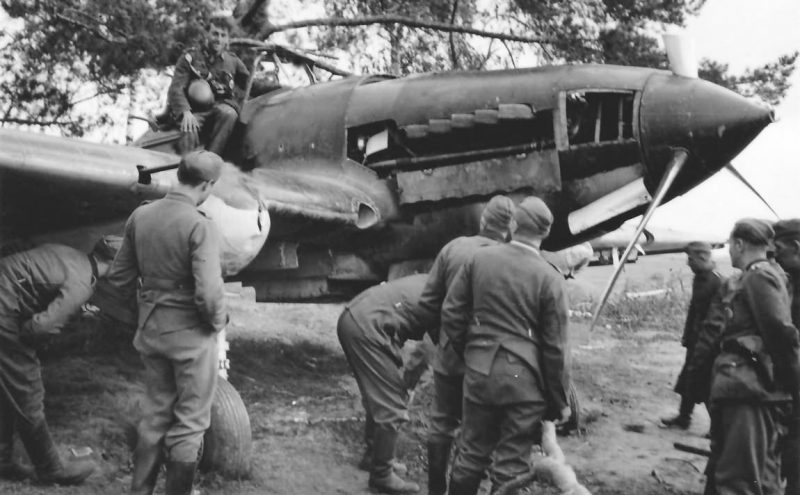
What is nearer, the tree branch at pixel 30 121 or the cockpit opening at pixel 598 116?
the cockpit opening at pixel 598 116

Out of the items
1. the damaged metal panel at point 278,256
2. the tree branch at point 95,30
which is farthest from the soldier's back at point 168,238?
the tree branch at point 95,30

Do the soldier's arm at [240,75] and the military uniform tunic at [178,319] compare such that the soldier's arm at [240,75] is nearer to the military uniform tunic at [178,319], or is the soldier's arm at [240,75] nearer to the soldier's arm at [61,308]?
the soldier's arm at [61,308]

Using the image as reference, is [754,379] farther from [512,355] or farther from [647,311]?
[647,311]

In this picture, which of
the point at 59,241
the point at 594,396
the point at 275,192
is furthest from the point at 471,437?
the point at 594,396

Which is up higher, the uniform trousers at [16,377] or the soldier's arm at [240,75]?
the soldier's arm at [240,75]

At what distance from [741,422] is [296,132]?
423cm

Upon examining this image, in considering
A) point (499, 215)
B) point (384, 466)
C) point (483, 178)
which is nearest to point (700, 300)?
point (483, 178)

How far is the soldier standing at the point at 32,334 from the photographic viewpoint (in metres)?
4.29

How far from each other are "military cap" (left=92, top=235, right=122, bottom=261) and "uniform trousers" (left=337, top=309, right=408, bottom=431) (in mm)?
1519

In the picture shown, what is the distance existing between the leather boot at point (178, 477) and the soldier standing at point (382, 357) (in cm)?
134

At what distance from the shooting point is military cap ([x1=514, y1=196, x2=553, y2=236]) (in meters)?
3.95

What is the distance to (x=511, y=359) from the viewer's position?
3.81m

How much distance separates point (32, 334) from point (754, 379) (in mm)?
3785

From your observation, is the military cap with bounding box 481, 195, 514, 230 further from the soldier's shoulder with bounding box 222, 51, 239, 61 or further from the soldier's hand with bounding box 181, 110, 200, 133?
the soldier's shoulder with bounding box 222, 51, 239, 61
